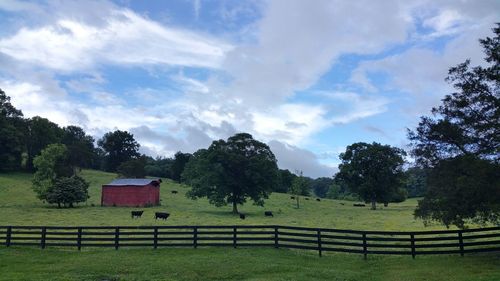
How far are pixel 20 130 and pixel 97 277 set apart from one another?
90.6 metres

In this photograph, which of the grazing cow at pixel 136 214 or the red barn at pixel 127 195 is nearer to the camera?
the grazing cow at pixel 136 214

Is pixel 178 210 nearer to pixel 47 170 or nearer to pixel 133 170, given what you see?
pixel 47 170

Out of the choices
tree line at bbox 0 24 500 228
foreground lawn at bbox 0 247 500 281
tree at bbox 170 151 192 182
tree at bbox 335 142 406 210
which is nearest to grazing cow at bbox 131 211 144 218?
tree line at bbox 0 24 500 228

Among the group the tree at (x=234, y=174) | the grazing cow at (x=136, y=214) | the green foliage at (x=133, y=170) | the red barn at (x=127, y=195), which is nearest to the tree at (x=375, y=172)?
the tree at (x=234, y=174)

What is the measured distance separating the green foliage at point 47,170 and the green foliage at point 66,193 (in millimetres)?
1655

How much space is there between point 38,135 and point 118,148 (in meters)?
28.9

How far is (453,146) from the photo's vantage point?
19188 millimetres

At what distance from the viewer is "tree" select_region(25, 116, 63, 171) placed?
97.1m

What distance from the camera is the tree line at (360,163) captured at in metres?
18.0

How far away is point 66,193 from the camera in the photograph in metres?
54.3

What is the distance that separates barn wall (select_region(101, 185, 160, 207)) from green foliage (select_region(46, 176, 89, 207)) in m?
4.69

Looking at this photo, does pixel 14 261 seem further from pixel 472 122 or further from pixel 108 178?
pixel 108 178

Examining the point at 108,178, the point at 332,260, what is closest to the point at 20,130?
the point at 108,178

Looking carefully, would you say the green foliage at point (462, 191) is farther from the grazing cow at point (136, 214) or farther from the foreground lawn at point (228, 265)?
the grazing cow at point (136, 214)
